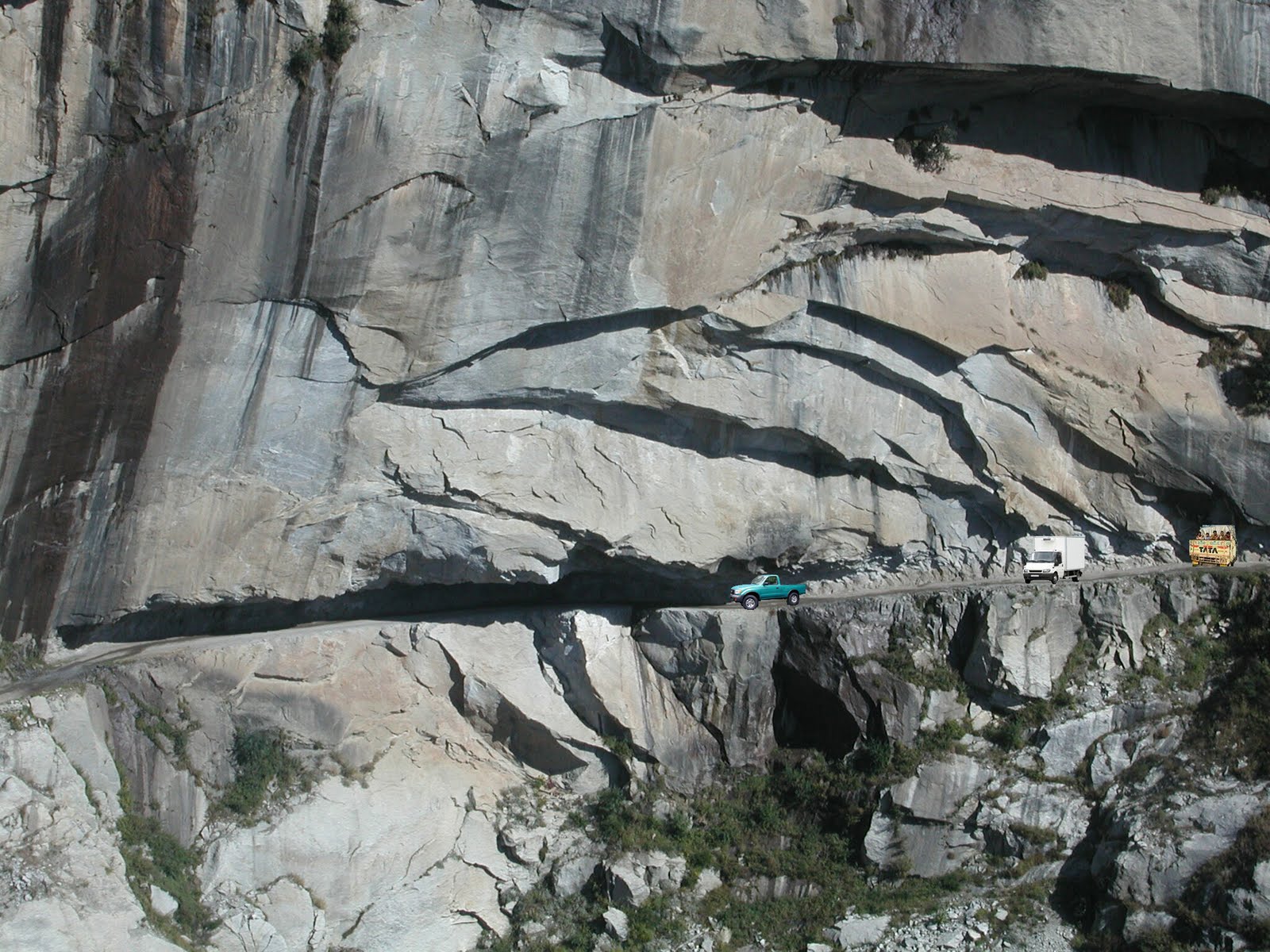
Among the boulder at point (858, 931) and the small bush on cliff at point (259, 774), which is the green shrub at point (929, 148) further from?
the small bush on cliff at point (259, 774)

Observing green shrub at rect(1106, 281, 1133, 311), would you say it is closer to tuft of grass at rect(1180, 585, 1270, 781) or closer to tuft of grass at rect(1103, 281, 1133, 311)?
tuft of grass at rect(1103, 281, 1133, 311)

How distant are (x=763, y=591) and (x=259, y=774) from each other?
8.19 meters

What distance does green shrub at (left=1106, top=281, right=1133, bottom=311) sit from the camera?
54.7ft

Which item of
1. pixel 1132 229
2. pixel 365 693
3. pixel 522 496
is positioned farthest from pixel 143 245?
pixel 1132 229

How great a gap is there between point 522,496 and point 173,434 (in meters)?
5.00

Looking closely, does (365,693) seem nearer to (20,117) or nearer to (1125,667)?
(20,117)

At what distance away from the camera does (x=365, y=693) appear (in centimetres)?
1590

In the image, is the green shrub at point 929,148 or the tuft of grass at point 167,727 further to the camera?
the green shrub at point 929,148

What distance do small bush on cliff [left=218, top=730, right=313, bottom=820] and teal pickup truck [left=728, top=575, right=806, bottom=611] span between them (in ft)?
23.6

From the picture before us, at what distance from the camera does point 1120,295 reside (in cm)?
1670

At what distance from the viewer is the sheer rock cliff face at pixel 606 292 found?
13555mm

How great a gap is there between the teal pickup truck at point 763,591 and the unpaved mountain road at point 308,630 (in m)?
0.13

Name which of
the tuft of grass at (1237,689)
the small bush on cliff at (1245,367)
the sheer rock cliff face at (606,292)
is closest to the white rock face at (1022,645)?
the tuft of grass at (1237,689)

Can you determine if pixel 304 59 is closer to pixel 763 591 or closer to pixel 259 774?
pixel 259 774
